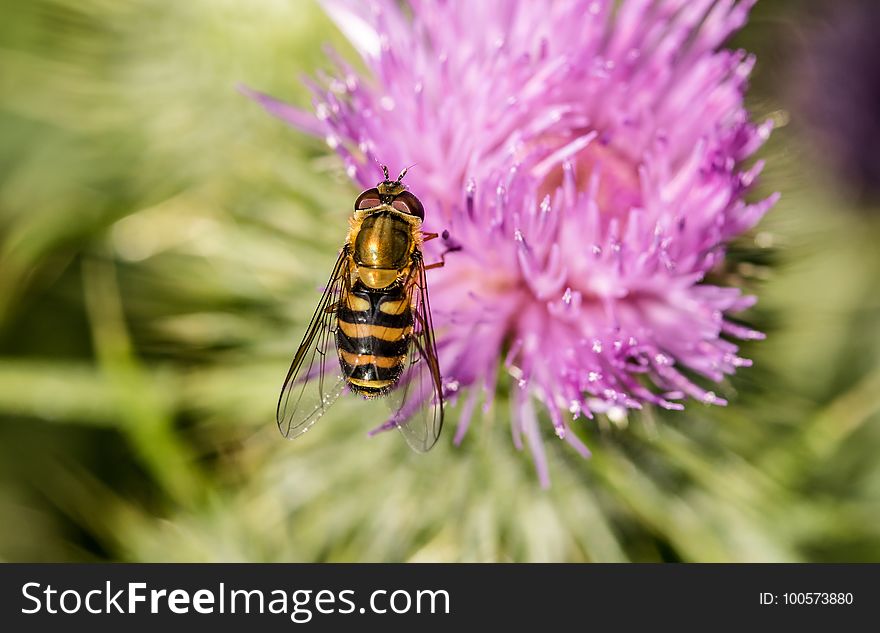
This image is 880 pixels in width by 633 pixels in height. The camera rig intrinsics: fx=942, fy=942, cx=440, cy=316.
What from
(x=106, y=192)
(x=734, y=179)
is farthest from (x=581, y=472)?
(x=106, y=192)

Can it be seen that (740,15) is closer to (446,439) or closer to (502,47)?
(502,47)

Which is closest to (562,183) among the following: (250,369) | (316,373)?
(316,373)

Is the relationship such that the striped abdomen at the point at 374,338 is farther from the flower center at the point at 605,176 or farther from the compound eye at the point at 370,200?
the flower center at the point at 605,176

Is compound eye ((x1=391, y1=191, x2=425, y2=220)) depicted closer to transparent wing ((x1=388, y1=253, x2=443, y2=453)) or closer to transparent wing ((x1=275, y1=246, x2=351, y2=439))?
transparent wing ((x1=388, y1=253, x2=443, y2=453))

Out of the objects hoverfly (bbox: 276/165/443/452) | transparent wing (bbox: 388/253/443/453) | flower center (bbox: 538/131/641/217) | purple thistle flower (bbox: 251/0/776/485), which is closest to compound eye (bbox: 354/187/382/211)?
hoverfly (bbox: 276/165/443/452)

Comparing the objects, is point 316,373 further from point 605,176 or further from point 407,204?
point 605,176
